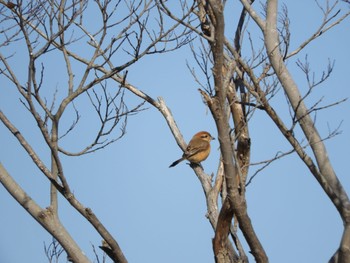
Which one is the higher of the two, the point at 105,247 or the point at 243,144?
the point at 243,144

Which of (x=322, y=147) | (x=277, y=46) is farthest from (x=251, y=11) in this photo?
(x=322, y=147)

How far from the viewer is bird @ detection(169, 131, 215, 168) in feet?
31.9

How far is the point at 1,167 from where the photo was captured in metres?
5.15

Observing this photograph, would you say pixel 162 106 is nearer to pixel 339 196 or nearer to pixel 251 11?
pixel 251 11

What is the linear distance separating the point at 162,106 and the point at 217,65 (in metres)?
4.22

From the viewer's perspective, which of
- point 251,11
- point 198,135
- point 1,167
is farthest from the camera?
point 198,135

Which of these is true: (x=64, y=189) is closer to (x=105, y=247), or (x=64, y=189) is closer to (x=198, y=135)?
(x=105, y=247)

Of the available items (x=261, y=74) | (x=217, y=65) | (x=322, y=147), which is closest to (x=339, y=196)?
(x=322, y=147)

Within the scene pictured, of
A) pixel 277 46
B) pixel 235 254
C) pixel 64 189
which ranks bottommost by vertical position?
pixel 235 254

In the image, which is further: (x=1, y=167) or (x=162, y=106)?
(x=162, y=106)

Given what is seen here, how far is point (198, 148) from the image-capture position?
10.3m

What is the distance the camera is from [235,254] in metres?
6.38

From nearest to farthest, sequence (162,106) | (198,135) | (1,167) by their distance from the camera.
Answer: (1,167), (162,106), (198,135)

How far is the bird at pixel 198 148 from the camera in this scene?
31.9 ft
